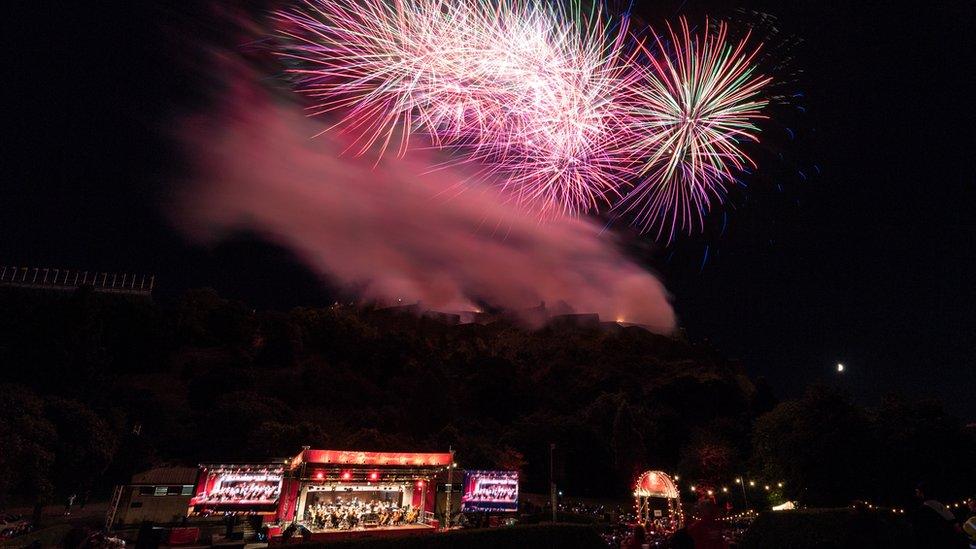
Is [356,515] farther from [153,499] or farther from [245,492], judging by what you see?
[153,499]

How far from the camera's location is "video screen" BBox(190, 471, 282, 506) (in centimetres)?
2089

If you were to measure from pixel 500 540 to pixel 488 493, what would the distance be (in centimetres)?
1537

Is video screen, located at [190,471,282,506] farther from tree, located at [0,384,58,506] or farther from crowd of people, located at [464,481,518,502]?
crowd of people, located at [464,481,518,502]

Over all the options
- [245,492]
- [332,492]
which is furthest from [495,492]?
[245,492]

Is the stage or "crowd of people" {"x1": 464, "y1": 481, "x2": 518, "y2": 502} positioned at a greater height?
"crowd of people" {"x1": 464, "y1": 481, "x2": 518, "y2": 502}

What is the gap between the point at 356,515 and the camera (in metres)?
25.3

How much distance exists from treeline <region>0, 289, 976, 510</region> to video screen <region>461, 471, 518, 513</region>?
60.4 ft

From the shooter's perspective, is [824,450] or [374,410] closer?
[824,450]

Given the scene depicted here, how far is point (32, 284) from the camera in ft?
268

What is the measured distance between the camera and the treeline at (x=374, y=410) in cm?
2986

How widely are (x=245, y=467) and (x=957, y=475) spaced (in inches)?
1484

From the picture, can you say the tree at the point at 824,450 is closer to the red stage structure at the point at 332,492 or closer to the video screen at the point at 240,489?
the red stage structure at the point at 332,492

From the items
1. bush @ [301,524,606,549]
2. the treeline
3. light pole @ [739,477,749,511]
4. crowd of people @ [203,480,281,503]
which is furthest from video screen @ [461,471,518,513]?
light pole @ [739,477,749,511]

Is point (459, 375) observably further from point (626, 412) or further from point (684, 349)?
point (684, 349)
